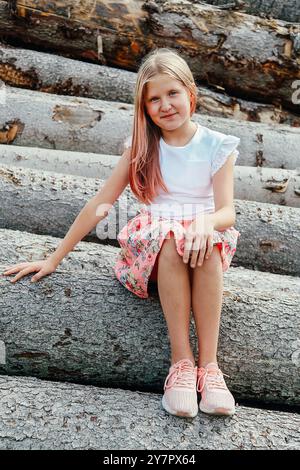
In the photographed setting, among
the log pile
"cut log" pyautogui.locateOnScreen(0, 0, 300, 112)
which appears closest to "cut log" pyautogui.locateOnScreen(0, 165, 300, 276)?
the log pile

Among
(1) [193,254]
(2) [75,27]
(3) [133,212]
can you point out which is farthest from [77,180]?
(2) [75,27]

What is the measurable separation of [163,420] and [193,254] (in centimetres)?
50

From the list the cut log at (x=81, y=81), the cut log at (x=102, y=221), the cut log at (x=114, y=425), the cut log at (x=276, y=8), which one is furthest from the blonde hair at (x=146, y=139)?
the cut log at (x=276, y=8)

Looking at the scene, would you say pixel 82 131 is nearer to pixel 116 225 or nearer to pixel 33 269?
pixel 116 225

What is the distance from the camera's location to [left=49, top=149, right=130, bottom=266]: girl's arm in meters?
2.04

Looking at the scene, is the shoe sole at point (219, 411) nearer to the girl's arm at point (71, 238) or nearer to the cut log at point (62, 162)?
the girl's arm at point (71, 238)

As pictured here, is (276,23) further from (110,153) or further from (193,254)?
(193,254)

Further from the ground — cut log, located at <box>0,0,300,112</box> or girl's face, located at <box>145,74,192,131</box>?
cut log, located at <box>0,0,300,112</box>

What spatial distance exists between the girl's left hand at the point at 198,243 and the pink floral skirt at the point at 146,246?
0.03 metres

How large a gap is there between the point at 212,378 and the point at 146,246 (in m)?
0.47

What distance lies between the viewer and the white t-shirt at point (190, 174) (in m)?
2.09

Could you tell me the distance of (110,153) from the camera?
142 inches

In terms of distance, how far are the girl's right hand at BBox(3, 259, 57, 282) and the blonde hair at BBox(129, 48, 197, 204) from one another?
0.41 m

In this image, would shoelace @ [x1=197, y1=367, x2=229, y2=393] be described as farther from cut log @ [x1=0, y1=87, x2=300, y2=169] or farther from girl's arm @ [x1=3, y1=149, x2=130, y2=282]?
cut log @ [x1=0, y1=87, x2=300, y2=169]
